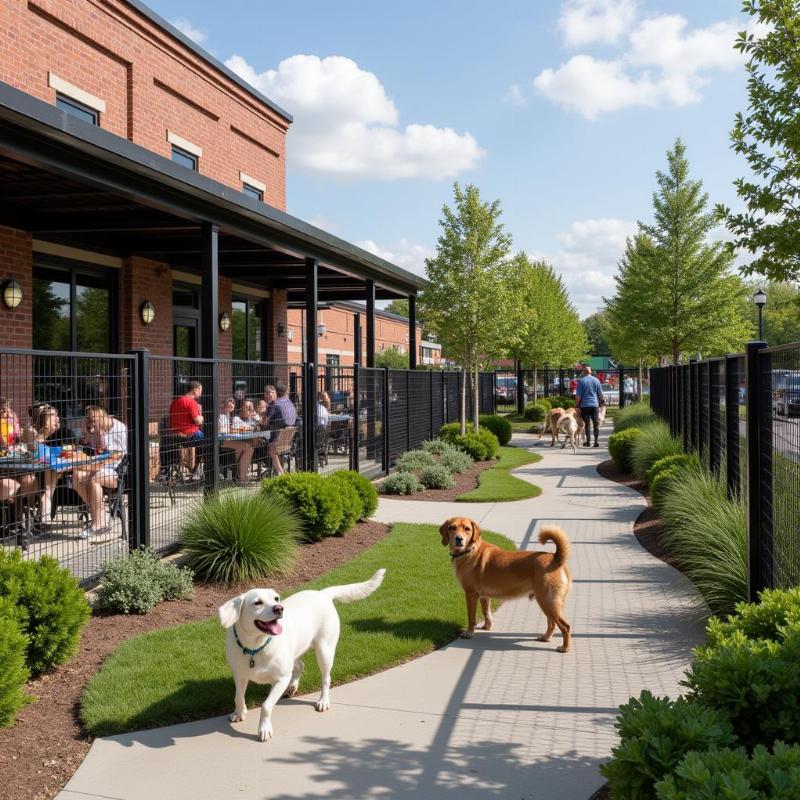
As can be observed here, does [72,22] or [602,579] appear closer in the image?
[602,579]

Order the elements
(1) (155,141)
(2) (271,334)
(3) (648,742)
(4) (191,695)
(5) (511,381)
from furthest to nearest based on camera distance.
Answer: (5) (511,381) < (2) (271,334) < (1) (155,141) < (4) (191,695) < (3) (648,742)

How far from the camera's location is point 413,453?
15.9m

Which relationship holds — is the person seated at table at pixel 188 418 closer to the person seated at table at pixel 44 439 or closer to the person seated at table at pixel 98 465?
the person seated at table at pixel 98 465

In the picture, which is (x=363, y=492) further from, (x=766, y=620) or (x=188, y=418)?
(x=766, y=620)

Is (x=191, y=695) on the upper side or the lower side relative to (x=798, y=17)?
lower

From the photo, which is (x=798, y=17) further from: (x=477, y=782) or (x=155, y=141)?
(x=155, y=141)

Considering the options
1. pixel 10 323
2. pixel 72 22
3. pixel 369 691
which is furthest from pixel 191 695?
pixel 72 22

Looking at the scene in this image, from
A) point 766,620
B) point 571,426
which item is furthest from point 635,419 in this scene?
point 766,620

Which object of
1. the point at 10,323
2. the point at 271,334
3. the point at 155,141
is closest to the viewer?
the point at 10,323

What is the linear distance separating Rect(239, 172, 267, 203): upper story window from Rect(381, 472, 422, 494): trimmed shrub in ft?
26.1

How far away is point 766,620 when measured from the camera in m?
3.69

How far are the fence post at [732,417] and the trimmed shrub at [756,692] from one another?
5019mm

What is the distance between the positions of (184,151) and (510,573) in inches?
505

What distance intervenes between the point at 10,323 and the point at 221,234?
10.5 ft
